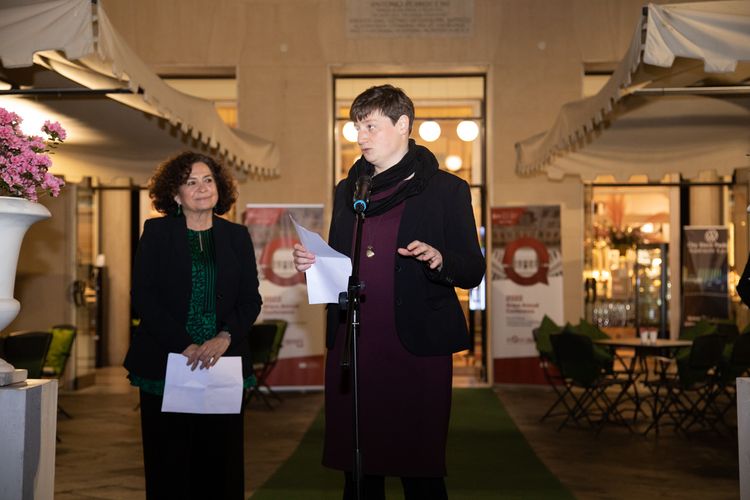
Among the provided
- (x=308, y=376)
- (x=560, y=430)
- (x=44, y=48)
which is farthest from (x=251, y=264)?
(x=308, y=376)

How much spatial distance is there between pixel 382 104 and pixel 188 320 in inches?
48.9

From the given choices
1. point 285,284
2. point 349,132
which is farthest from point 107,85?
point 349,132

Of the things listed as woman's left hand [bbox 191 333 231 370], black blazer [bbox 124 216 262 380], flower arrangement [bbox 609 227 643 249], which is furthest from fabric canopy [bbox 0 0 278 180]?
flower arrangement [bbox 609 227 643 249]

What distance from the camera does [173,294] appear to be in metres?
3.74

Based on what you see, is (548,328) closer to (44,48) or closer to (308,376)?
(308,376)

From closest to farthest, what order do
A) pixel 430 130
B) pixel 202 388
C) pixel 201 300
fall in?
1. pixel 202 388
2. pixel 201 300
3. pixel 430 130

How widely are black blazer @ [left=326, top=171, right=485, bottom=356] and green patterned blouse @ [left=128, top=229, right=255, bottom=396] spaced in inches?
30.6

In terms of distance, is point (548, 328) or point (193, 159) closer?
point (193, 159)

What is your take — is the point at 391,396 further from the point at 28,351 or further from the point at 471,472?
the point at 28,351

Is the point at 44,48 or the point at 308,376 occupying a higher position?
the point at 44,48

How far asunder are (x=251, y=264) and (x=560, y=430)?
5283mm

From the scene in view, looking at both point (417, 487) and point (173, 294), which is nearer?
point (417, 487)

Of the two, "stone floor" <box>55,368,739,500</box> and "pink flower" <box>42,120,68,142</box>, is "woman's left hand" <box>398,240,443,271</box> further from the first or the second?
"stone floor" <box>55,368,739,500</box>

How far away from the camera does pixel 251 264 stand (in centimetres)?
395
